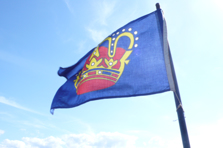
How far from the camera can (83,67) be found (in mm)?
10531

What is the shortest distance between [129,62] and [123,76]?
0.60m

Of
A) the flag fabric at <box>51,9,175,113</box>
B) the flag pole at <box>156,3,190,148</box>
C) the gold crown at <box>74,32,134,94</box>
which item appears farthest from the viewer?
the gold crown at <box>74,32,134,94</box>

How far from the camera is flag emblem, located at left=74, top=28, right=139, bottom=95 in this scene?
28.8 feet

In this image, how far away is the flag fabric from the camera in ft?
24.9

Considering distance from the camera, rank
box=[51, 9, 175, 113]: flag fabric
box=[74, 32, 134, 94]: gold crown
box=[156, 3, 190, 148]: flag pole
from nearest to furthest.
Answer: box=[156, 3, 190, 148]: flag pole < box=[51, 9, 175, 113]: flag fabric < box=[74, 32, 134, 94]: gold crown

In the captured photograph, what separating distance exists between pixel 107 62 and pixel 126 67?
3.85 ft

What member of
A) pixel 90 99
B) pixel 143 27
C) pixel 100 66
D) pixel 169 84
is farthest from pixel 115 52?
pixel 169 84

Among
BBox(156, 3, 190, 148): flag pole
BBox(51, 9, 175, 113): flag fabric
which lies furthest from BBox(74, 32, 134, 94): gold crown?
BBox(156, 3, 190, 148): flag pole

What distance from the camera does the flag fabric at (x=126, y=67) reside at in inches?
299

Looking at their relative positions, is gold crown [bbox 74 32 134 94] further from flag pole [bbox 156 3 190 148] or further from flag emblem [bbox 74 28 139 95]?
flag pole [bbox 156 3 190 148]

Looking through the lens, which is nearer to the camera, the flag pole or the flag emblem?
the flag pole

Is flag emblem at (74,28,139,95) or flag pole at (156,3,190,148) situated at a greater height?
flag emblem at (74,28,139,95)

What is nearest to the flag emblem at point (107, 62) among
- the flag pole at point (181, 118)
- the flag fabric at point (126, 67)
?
the flag fabric at point (126, 67)

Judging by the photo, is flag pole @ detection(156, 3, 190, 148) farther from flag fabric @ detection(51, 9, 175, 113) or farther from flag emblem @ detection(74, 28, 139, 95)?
flag emblem @ detection(74, 28, 139, 95)
